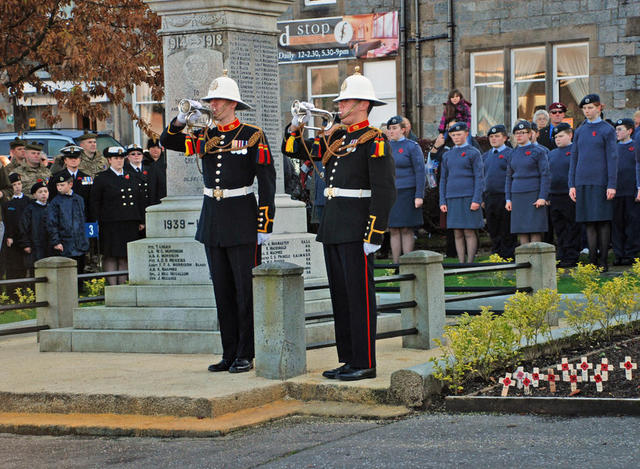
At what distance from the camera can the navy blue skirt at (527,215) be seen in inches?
650

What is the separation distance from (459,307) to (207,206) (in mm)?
4007

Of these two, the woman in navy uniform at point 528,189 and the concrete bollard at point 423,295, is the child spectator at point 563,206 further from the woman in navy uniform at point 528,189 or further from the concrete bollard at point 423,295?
the concrete bollard at point 423,295

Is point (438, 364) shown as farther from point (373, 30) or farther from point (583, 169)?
point (373, 30)

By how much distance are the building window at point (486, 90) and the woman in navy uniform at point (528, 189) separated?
1138 cm

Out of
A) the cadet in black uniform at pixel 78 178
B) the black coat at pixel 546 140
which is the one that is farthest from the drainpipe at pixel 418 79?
the cadet in black uniform at pixel 78 178

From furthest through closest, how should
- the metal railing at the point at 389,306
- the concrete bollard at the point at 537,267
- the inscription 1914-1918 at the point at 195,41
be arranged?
the concrete bollard at the point at 537,267 < the inscription 1914-1918 at the point at 195,41 < the metal railing at the point at 389,306

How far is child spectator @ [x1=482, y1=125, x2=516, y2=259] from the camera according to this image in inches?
703

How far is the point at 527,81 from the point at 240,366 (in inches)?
752

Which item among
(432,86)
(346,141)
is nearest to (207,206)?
(346,141)

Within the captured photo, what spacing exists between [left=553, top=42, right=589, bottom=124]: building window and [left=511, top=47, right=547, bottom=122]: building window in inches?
12.0

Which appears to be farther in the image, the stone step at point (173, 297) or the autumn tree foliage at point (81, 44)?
the autumn tree foliage at point (81, 44)

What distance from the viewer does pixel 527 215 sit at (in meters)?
16.6

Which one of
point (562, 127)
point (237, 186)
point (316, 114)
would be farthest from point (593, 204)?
point (316, 114)

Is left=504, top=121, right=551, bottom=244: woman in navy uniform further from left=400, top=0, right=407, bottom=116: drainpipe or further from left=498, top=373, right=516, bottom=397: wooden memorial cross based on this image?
left=400, top=0, right=407, bottom=116: drainpipe
